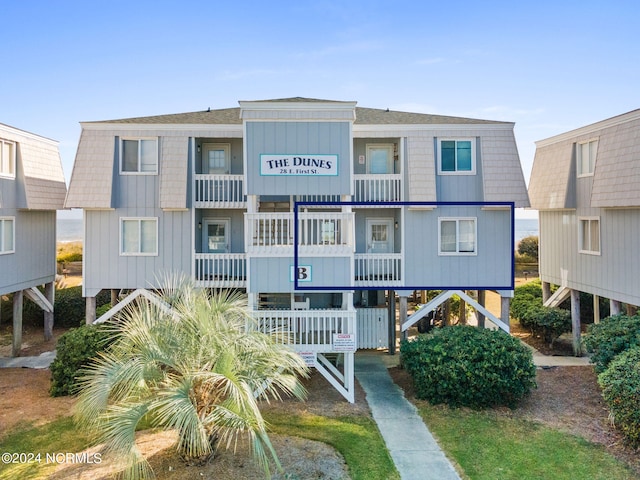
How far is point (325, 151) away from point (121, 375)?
7124mm

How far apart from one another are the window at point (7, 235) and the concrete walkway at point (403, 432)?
38.4ft

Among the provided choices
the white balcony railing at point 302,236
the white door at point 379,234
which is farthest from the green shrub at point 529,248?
the white balcony railing at point 302,236

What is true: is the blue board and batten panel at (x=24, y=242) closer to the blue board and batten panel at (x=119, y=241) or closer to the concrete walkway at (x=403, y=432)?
the blue board and batten panel at (x=119, y=241)

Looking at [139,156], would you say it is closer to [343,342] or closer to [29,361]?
[29,361]

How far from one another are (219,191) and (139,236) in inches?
109

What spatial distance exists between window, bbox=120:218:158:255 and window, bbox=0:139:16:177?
4.17 m

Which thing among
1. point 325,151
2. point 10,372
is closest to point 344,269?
point 325,151

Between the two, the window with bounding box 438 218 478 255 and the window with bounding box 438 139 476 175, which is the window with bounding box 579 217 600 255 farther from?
the window with bounding box 438 139 476 175

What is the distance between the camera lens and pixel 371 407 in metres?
10.4

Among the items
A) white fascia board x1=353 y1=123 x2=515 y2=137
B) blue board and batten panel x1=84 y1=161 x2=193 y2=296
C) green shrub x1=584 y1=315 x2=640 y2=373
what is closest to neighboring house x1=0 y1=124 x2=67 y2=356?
blue board and batten panel x1=84 y1=161 x2=193 y2=296

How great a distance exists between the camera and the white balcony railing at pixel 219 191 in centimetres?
1306

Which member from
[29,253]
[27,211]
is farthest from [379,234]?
[29,253]

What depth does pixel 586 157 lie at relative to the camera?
46.5 feet

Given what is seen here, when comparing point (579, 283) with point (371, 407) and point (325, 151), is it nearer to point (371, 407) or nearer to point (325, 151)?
point (371, 407)
